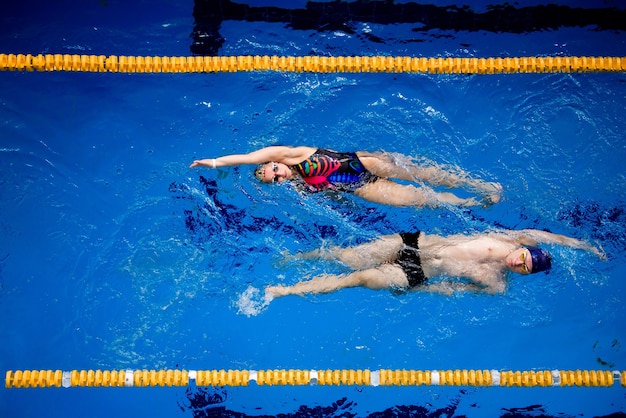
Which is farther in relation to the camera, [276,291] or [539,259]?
[276,291]

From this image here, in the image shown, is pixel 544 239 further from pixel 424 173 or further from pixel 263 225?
pixel 263 225

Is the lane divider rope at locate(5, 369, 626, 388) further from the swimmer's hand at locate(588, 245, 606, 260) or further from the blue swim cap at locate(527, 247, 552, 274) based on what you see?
the blue swim cap at locate(527, 247, 552, 274)

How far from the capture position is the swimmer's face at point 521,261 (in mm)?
4359

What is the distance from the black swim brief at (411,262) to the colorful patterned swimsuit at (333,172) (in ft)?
1.56

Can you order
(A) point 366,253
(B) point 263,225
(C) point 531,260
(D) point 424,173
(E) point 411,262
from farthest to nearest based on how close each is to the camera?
(B) point 263,225, (D) point 424,173, (A) point 366,253, (E) point 411,262, (C) point 531,260

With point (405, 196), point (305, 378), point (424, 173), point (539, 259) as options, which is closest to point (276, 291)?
point (305, 378)

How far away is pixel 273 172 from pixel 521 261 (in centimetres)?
155

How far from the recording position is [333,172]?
4.72 m

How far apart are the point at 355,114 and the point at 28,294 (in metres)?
2.53

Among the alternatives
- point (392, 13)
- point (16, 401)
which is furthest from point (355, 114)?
point (16, 401)

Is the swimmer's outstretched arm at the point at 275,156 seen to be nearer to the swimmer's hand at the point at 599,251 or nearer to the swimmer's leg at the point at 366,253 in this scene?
the swimmer's leg at the point at 366,253

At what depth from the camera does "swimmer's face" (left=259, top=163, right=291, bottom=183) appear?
4449 millimetres

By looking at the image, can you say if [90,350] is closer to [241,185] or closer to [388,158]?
[241,185]

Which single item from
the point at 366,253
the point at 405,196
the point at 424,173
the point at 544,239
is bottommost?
the point at 366,253
